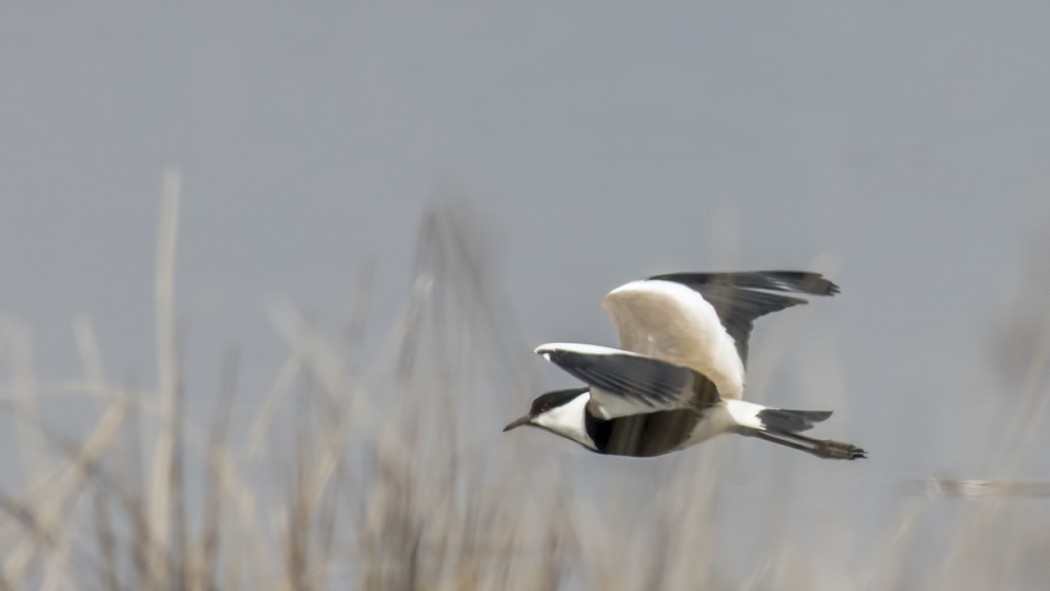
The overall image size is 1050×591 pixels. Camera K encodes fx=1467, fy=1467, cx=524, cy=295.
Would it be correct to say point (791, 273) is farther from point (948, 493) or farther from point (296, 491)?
point (296, 491)

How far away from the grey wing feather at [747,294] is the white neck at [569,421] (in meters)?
0.29

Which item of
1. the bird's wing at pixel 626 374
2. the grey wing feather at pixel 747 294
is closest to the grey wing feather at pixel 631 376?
the bird's wing at pixel 626 374

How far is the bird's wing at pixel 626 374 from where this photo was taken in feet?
6.81

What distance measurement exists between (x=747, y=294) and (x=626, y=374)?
0.61 metres

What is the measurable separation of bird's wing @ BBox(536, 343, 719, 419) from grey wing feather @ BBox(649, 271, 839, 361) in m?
0.39

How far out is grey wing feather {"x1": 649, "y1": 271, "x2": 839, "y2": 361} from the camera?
2.53 m

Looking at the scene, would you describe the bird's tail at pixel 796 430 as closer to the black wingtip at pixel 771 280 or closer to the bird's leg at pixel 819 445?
the bird's leg at pixel 819 445

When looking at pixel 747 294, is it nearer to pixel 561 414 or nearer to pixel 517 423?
pixel 561 414

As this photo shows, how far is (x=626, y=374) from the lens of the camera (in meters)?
2.09

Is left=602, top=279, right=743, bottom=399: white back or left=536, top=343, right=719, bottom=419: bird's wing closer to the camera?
left=536, top=343, right=719, bottom=419: bird's wing

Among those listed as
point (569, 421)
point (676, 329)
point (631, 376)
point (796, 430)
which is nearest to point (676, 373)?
point (631, 376)

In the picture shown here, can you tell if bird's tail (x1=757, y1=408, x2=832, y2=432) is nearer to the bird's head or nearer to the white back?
the white back

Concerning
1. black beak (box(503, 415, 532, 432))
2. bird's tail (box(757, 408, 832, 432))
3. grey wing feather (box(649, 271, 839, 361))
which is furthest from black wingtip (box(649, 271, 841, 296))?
black beak (box(503, 415, 532, 432))

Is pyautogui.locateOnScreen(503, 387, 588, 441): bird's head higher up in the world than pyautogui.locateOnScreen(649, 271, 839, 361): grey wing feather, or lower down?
lower down
